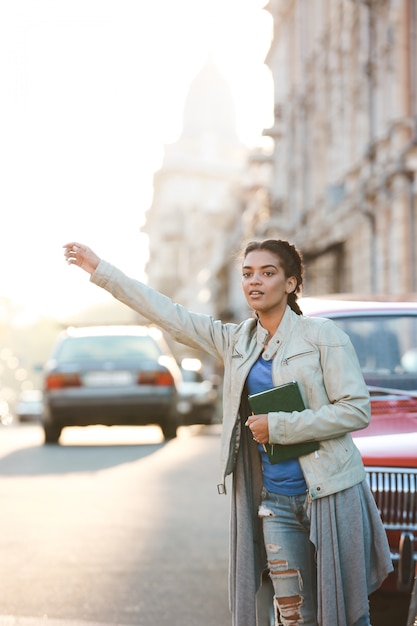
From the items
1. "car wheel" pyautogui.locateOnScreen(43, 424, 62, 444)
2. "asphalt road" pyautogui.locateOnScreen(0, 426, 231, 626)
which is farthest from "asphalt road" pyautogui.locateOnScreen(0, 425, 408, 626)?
"car wheel" pyautogui.locateOnScreen(43, 424, 62, 444)

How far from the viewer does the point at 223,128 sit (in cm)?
15662

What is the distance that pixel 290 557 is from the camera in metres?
4.29

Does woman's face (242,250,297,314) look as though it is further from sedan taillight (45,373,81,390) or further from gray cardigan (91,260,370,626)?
sedan taillight (45,373,81,390)

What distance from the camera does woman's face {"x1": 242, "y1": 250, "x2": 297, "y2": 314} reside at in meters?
4.39

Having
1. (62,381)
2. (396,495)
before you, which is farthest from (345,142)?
(396,495)

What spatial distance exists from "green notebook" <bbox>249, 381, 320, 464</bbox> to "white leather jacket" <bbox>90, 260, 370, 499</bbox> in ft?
0.10

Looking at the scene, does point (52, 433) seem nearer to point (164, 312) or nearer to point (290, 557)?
point (164, 312)

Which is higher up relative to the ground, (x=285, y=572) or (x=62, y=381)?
(x=285, y=572)

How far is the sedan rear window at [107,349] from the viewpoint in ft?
58.1

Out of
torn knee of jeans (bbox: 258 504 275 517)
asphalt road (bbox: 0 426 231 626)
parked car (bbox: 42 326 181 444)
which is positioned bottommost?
asphalt road (bbox: 0 426 231 626)

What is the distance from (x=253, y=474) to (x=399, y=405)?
2159 millimetres

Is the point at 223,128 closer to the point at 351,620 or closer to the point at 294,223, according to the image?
the point at 294,223

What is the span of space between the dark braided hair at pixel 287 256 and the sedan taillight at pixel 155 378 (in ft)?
42.4

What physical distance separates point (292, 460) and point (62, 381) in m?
13.4
